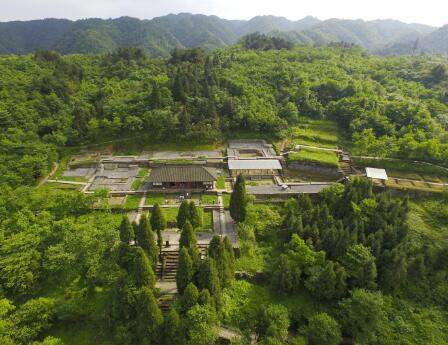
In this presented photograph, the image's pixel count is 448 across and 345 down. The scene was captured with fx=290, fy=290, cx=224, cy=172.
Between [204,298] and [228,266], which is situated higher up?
[204,298]

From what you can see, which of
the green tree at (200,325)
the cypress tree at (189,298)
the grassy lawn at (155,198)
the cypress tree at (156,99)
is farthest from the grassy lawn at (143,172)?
the green tree at (200,325)

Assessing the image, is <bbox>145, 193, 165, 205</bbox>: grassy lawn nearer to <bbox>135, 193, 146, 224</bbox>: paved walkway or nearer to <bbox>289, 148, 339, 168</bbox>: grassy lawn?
<bbox>135, 193, 146, 224</bbox>: paved walkway

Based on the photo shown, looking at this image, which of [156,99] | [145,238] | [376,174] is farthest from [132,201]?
[376,174]

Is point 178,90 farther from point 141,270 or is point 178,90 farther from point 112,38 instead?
point 112,38

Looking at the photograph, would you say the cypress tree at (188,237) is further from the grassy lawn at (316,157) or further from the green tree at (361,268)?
the grassy lawn at (316,157)

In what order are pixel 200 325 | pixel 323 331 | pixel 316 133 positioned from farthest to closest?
pixel 316 133 → pixel 323 331 → pixel 200 325

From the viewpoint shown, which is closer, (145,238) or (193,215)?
(145,238)

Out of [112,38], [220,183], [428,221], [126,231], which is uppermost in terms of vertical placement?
[112,38]
